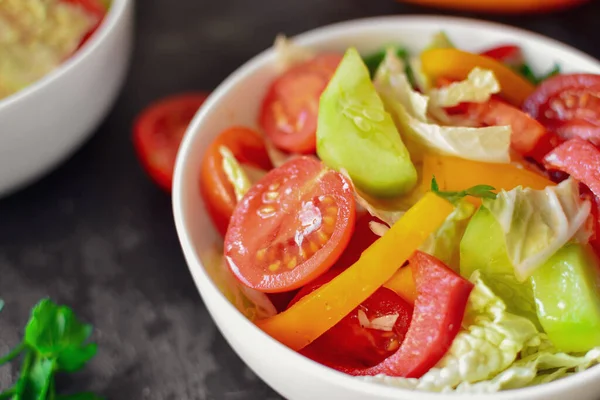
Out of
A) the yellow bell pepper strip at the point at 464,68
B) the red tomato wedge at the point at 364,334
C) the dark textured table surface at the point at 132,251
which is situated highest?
the yellow bell pepper strip at the point at 464,68

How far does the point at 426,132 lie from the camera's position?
3.42ft

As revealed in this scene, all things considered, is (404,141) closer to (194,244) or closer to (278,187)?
(278,187)

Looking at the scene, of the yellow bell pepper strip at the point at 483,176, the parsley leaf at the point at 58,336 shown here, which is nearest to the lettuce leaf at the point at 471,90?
the yellow bell pepper strip at the point at 483,176

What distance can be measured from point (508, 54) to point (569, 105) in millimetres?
230

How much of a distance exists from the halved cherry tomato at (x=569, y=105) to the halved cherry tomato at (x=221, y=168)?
47 cm

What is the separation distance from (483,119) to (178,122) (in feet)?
2.19

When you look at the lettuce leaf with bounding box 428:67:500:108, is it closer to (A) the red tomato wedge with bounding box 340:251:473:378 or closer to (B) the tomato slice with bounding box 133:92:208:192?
(A) the red tomato wedge with bounding box 340:251:473:378

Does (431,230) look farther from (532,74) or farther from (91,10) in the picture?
(91,10)

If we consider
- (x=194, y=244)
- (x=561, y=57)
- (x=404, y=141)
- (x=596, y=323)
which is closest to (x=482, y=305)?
(x=596, y=323)

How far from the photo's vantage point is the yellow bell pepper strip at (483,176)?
1.00 metres

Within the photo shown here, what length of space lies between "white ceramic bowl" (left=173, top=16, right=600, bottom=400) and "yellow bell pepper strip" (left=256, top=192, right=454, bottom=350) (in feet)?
0.23

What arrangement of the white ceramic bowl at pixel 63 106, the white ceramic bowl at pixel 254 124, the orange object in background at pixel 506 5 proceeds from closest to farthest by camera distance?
the white ceramic bowl at pixel 254 124 → the white ceramic bowl at pixel 63 106 → the orange object in background at pixel 506 5

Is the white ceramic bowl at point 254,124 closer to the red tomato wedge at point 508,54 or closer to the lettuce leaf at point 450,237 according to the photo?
the red tomato wedge at point 508,54

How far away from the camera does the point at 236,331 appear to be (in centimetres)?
93
